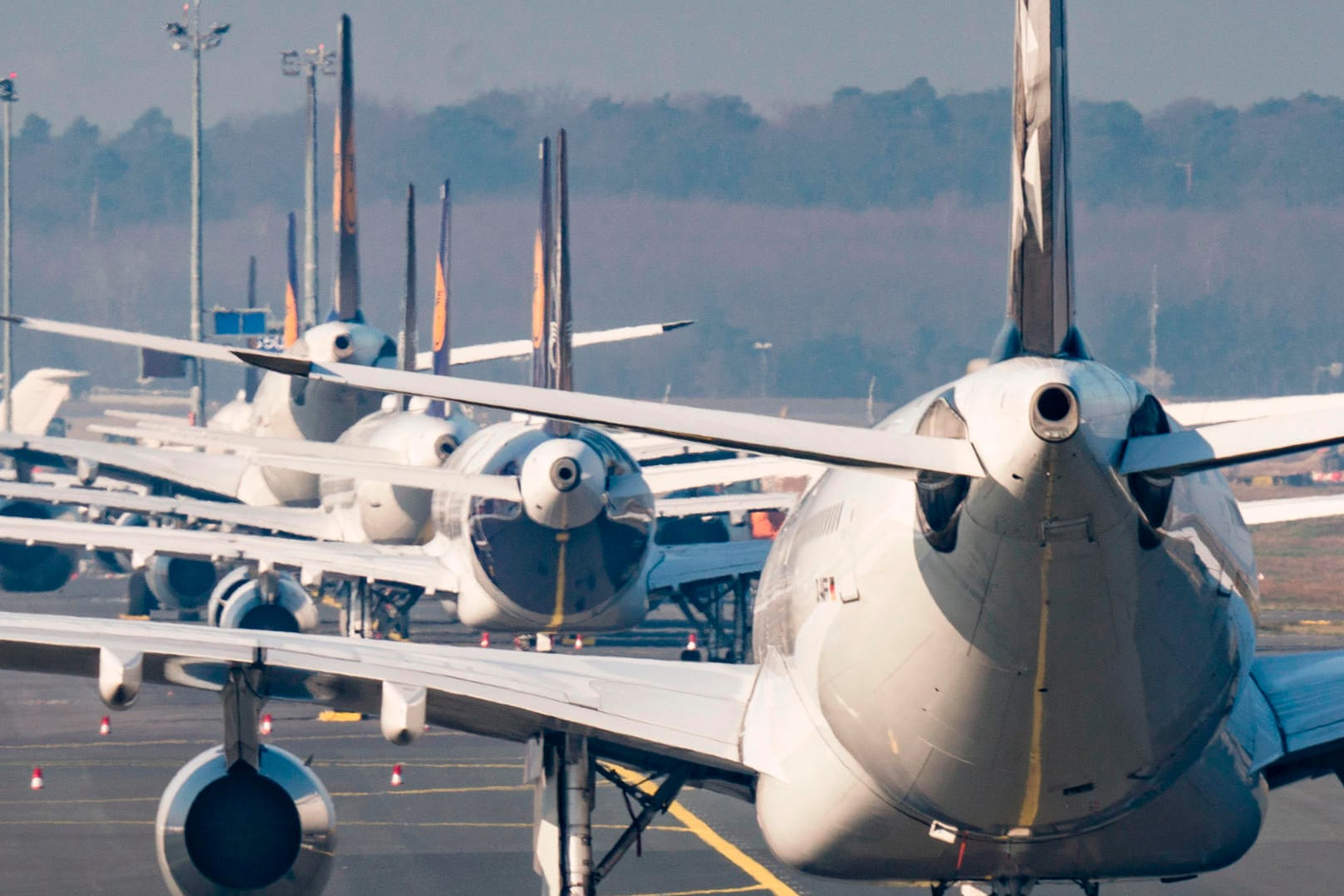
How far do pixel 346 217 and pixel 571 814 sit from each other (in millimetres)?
40731

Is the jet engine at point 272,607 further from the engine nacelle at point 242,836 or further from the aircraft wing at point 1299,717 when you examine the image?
the aircraft wing at point 1299,717

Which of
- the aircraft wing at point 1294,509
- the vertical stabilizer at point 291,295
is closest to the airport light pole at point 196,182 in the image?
the vertical stabilizer at point 291,295

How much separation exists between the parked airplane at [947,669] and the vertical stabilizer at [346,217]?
1518 inches

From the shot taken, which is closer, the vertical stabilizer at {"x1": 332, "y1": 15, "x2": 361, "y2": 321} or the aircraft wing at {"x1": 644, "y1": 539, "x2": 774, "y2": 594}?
the aircraft wing at {"x1": 644, "y1": 539, "x2": 774, "y2": 594}

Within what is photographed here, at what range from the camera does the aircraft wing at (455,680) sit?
48.4 feet

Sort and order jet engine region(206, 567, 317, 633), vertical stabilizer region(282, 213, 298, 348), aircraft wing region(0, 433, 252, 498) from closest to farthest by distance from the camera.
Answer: jet engine region(206, 567, 317, 633), aircraft wing region(0, 433, 252, 498), vertical stabilizer region(282, 213, 298, 348)

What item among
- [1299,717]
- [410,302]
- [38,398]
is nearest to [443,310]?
[410,302]

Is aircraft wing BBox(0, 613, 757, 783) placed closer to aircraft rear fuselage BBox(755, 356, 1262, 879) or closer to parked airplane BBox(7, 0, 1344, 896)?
parked airplane BBox(7, 0, 1344, 896)

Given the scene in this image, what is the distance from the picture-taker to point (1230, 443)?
389 inches

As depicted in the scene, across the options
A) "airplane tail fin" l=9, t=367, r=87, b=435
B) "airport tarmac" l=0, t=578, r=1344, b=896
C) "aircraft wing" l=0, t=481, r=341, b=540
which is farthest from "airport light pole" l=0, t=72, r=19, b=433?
"airport tarmac" l=0, t=578, r=1344, b=896

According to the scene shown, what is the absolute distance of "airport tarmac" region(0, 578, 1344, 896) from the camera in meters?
21.7

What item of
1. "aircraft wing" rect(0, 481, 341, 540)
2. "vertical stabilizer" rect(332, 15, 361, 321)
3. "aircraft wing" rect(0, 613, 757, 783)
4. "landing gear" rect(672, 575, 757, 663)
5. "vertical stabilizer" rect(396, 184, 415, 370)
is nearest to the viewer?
"aircraft wing" rect(0, 613, 757, 783)

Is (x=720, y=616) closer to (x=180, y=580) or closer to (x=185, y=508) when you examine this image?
(x=185, y=508)

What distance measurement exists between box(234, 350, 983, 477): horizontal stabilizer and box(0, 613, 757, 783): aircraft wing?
496 centimetres
